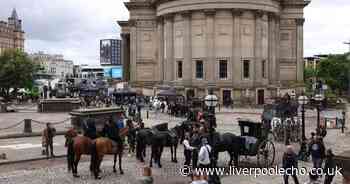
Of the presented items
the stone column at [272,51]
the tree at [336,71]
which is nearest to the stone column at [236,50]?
the stone column at [272,51]

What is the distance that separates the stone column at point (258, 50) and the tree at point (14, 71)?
139 ft

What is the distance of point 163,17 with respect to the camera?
6925 cm

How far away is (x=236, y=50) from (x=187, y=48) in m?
6.44

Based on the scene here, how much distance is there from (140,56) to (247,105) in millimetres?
22826

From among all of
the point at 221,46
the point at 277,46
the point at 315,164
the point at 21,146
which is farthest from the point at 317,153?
the point at 277,46

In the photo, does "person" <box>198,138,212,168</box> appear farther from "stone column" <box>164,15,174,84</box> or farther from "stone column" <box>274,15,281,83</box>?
"stone column" <box>274,15,281,83</box>

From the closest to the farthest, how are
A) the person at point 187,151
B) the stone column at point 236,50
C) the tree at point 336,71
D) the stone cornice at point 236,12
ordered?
the person at point 187,151, the stone cornice at point 236,12, the stone column at point 236,50, the tree at point 336,71

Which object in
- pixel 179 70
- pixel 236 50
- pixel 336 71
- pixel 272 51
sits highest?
pixel 272 51

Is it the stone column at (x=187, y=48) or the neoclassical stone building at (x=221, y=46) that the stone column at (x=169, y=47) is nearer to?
the neoclassical stone building at (x=221, y=46)

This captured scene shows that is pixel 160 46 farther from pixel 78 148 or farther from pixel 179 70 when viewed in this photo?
pixel 78 148

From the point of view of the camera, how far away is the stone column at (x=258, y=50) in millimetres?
64000

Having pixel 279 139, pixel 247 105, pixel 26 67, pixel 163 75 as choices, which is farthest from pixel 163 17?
pixel 279 139

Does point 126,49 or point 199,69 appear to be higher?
point 126,49

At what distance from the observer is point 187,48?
2544 inches
